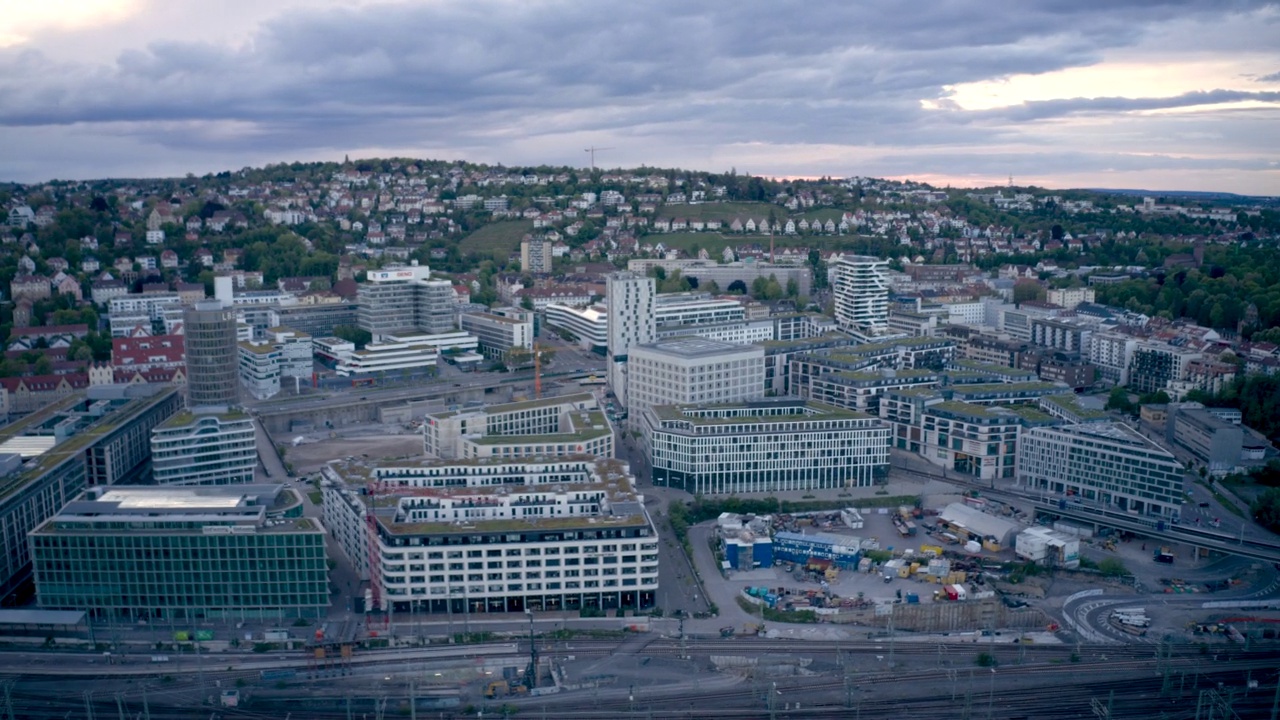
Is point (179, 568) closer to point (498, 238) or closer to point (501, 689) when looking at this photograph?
point (501, 689)

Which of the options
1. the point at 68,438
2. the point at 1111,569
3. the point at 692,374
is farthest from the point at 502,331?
the point at 1111,569

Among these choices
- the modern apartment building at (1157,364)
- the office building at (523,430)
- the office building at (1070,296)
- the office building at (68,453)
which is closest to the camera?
the office building at (68,453)

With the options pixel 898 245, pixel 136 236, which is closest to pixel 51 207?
pixel 136 236

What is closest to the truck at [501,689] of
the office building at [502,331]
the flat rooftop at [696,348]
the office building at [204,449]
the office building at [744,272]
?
the office building at [204,449]

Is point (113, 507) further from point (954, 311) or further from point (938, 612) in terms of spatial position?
point (954, 311)

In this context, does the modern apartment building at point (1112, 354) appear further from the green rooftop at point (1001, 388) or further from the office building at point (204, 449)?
the office building at point (204, 449)

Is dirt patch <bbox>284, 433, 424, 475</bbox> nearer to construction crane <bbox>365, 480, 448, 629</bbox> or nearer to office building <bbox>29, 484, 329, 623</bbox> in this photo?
construction crane <bbox>365, 480, 448, 629</bbox>
